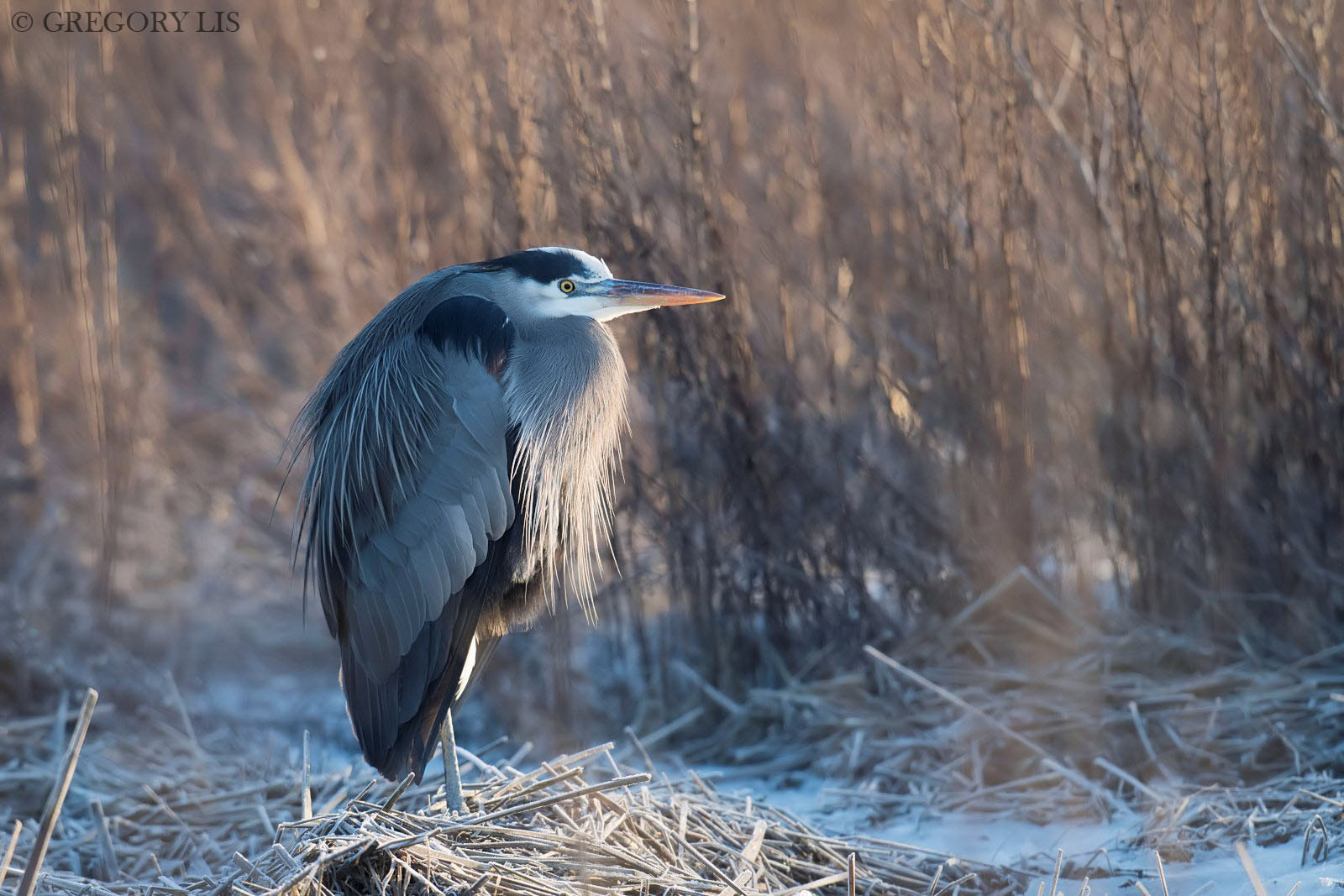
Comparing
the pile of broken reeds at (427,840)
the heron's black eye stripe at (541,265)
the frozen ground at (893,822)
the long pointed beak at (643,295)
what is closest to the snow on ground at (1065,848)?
the frozen ground at (893,822)

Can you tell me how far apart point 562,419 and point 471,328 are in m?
0.32

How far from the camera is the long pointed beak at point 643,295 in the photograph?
3.31m

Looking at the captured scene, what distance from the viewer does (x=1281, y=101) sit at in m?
4.03

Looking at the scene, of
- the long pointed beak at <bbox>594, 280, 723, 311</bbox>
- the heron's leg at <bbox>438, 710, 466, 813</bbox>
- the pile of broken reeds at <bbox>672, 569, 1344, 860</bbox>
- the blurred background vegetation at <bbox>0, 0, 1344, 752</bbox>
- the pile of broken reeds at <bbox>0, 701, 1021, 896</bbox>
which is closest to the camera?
the pile of broken reeds at <bbox>0, 701, 1021, 896</bbox>

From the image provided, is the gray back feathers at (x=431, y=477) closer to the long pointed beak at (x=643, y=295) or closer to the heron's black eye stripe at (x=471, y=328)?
the heron's black eye stripe at (x=471, y=328)

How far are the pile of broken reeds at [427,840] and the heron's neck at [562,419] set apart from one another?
0.59m

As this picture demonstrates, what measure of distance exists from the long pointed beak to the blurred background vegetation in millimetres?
999

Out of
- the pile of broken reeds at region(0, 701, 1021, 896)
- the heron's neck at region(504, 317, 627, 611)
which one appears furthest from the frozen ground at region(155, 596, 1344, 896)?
the heron's neck at region(504, 317, 627, 611)

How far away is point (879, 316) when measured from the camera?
4.89 m

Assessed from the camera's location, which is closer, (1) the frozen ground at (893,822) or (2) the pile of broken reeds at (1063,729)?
(1) the frozen ground at (893,822)

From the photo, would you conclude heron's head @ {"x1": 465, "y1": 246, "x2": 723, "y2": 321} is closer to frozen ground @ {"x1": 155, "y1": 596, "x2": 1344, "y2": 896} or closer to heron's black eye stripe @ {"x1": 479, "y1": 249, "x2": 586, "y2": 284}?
heron's black eye stripe @ {"x1": 479, "y1": 249, "x2": 586, "y2": 284}

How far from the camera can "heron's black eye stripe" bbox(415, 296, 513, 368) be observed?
324 cm

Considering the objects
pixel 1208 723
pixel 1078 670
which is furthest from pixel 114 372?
pixel 1208 723

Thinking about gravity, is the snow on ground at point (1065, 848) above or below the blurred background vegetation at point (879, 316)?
below
